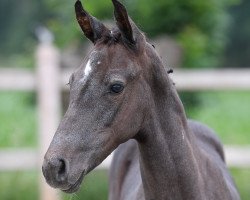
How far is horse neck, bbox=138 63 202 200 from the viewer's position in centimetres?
360

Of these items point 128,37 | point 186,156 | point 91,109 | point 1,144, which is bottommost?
point 1,144

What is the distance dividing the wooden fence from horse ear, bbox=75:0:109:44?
3.65 m

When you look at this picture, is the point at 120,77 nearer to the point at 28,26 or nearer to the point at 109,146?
the point at 109,146

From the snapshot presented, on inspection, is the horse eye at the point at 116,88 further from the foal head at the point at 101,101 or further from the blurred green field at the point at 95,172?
the blurred green field at the point at 95,172

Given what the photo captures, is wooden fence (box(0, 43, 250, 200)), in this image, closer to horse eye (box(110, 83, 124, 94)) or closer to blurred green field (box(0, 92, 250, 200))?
blurred green field (box(0, 92, 250, 200))

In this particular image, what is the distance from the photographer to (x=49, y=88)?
721cm

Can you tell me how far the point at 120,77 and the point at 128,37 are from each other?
18 cm

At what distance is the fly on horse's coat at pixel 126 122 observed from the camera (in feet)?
10.8

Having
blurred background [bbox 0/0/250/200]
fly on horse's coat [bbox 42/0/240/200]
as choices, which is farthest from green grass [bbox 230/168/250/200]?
fly on horse's coat [bbox 42/0/240/200]

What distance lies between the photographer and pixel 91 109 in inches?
131

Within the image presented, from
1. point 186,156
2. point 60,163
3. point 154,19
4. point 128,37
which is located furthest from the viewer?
point 154,19

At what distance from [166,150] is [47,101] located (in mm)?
3633

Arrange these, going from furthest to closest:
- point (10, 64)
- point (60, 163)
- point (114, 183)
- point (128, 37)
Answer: point (10, 64) < point (114, 183) < point (128, 37) < point (60, 163)

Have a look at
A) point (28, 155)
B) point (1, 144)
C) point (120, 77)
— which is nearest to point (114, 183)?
point (120, 77)
